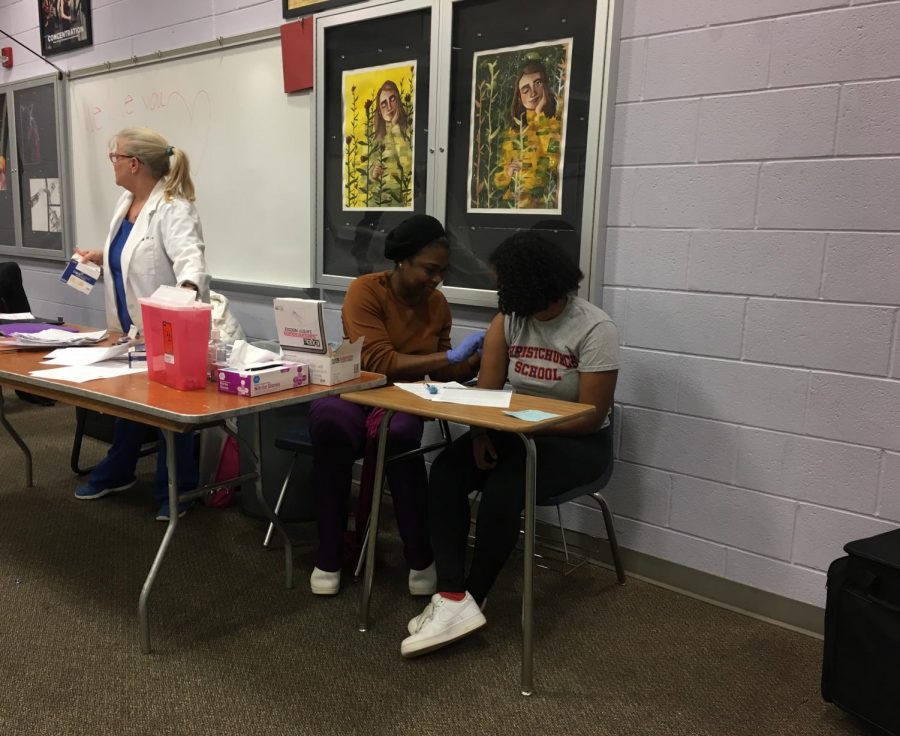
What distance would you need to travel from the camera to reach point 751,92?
6.66ft

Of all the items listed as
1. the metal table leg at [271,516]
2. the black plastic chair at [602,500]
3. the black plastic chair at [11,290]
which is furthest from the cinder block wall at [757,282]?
the black plastic chair at [11,290]

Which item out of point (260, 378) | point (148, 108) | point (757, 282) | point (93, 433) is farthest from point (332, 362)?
point (148, 108)

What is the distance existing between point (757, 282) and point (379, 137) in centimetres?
154

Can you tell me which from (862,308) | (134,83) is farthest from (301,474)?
(134,83)

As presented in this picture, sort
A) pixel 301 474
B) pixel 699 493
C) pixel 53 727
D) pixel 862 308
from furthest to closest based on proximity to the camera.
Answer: pixel 301 474 < pixel 699 493 < pixel 862 308 < pixel 53 727

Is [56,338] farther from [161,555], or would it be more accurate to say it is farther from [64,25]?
[64,25]

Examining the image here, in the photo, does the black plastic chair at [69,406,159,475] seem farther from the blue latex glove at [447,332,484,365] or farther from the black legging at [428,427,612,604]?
the black legging at [428,427,612,604]

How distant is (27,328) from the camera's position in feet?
8.77

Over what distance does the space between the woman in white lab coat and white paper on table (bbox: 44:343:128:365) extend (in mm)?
353

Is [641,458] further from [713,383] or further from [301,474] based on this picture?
[301,474]

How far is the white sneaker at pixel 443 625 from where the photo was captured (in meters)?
1.86

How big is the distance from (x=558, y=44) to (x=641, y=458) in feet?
4.43

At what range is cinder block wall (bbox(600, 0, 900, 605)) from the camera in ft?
6.24

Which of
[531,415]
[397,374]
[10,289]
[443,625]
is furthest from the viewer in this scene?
[10,289]
